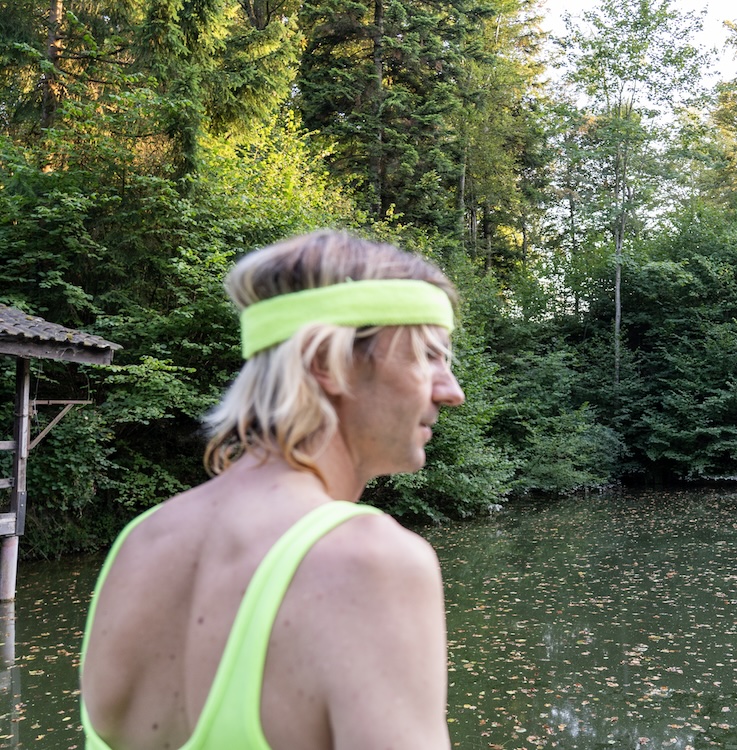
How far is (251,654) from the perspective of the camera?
0.72m

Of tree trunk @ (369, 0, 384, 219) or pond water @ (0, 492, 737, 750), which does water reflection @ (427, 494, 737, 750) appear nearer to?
pond water @ (0, 492, 737, 750)

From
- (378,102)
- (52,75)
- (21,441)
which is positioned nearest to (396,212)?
(378,102)

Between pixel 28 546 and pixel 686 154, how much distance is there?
20.7 m

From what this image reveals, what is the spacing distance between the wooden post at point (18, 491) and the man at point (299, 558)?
933 cm

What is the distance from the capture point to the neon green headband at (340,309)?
0.87 m

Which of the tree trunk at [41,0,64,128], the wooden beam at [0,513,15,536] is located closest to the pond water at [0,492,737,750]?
the wooden beam at [0,513,15,536]

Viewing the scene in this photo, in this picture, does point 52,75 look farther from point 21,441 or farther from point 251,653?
point 251,653

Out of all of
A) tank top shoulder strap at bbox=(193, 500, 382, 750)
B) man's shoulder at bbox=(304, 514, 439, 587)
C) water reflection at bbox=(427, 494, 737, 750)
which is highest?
man's shoulder at bbox=(304, 514, 439, 587)

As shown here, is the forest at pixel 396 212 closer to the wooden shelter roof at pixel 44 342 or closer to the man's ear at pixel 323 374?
the wooden shelter roof at pixel 44 342

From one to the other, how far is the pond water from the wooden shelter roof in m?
2.80

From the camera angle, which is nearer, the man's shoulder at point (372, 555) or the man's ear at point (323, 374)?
the man's shoulder at point (372, 555)

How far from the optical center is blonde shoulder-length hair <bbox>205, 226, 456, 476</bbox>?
86cm

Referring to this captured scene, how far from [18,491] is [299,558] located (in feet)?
31.9

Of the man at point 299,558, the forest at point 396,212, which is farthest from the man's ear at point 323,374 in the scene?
the forest at point 396,212
